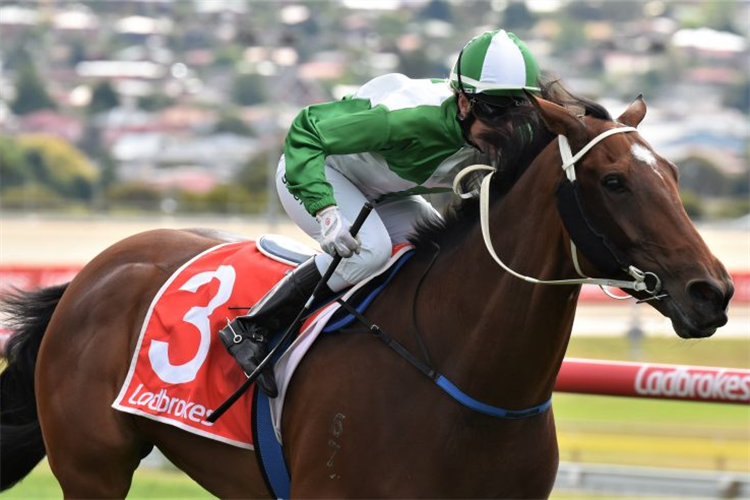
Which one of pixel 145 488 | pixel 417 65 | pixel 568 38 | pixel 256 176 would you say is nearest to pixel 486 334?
pixel 145 488

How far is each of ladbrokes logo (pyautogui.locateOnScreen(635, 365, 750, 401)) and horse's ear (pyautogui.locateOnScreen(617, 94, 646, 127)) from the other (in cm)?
226

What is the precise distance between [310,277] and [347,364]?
13.8 inches

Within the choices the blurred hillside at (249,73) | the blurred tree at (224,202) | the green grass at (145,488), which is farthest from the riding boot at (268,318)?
the blurred hillside at (249,73)

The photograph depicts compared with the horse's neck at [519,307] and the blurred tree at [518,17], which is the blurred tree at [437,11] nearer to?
the blurred tree at [518,17]

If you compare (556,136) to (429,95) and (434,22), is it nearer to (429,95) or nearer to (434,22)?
(429,95)

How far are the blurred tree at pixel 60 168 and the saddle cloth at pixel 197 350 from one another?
2297 inches

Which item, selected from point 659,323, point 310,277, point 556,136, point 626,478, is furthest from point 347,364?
point 659,323

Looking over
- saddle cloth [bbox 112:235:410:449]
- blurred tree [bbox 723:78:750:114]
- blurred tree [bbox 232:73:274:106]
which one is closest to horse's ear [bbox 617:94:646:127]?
saddle cloth [bbox 112:235:410:449]

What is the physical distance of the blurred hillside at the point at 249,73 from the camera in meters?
68.1

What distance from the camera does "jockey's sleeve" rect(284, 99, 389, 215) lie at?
3928mm

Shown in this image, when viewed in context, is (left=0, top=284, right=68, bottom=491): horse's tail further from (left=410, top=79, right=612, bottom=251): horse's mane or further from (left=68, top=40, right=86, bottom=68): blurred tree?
(left=68, top=40, right=86, bottom=68): blurred tree

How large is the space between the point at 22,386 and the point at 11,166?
61.7 m

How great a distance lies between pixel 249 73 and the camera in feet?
380

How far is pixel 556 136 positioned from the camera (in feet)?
12.3
